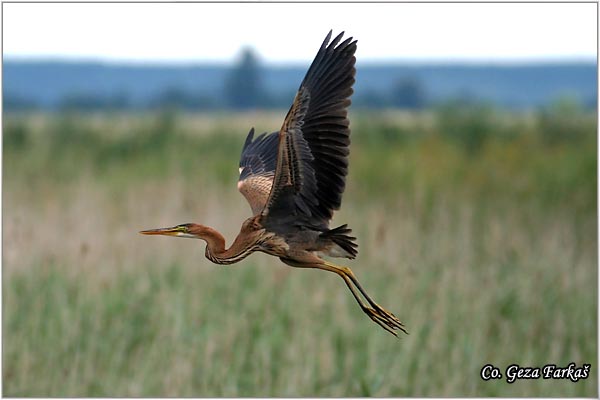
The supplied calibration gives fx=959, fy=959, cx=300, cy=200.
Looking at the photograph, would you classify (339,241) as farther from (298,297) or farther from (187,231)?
(298,297)

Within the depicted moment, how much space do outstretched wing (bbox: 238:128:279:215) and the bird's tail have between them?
23cm

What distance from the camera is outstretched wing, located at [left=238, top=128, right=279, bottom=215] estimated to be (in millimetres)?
1719

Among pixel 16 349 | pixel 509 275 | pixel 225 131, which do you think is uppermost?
pixel 225 131

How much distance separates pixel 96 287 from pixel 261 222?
17.9ft

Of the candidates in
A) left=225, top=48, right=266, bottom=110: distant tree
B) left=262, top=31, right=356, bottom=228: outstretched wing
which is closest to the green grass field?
left=225, top=48, right=266, bottom=110: distant tree

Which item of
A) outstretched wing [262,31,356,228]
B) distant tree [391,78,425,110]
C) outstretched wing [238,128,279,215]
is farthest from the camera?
distant tree [391,78,425,110]

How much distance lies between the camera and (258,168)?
195 centimetres

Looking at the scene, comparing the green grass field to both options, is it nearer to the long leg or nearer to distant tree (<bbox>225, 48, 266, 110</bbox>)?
distant tree (<bbox>225, 48, 266, 110</bbox>)

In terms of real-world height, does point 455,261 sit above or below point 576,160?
below

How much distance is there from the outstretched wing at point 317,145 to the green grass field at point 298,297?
339cm

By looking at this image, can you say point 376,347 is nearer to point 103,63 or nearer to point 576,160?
point 576,160

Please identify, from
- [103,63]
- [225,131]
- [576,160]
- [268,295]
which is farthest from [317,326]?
[103,63]

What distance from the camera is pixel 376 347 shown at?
6.22 m

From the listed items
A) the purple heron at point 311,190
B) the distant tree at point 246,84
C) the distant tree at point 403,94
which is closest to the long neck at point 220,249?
the purple heron at point 311,190
